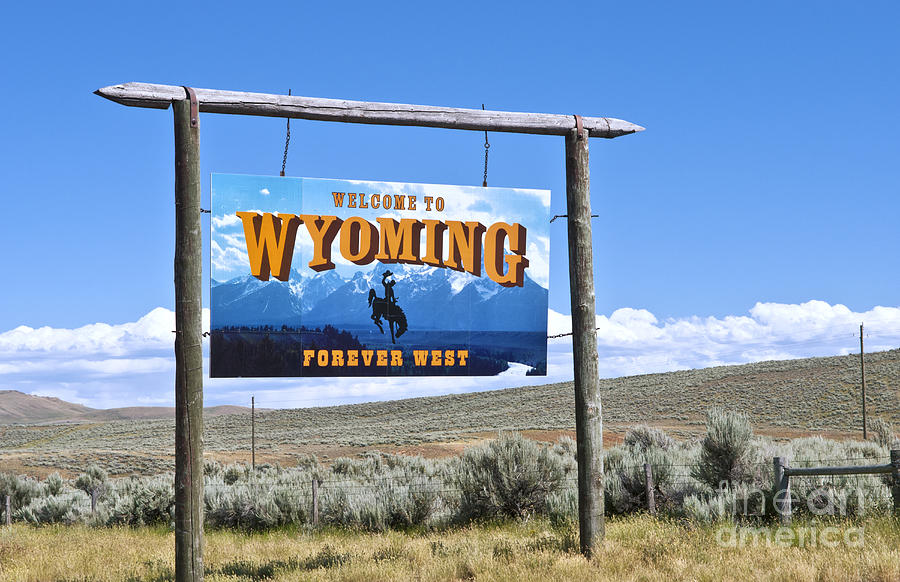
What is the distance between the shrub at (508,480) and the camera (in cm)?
1491

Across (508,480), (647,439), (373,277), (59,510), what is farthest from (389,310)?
(59,510)

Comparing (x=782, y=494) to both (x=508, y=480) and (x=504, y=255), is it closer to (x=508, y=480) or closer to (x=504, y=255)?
(x=508, y=480)

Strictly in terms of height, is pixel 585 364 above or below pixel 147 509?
above

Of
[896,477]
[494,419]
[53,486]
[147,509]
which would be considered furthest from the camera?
[494,419]

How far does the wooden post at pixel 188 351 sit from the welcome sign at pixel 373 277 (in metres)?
0.72

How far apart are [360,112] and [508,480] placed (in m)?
8.20

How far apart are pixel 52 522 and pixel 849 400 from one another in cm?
5546

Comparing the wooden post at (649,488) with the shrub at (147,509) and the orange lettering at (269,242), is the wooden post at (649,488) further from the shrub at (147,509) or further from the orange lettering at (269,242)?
the shrub at (147,509)

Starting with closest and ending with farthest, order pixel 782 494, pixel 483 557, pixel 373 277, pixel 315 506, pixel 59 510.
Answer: pixel 483 557
pixel 373 277
pixel 782 494
pixel 315 506
pixel 59 510

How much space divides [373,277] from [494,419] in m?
64.3

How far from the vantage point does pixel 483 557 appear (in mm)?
9531

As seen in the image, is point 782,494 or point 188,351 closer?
point 188,351

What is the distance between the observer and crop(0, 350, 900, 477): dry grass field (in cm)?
4831

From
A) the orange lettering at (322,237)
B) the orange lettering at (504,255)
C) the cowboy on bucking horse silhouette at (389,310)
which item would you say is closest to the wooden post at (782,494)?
the orange lettering at (504,255)
